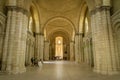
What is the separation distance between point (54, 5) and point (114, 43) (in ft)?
51.4

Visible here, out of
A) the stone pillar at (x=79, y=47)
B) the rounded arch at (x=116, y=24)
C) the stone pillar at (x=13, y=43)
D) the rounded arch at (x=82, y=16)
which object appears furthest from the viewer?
the stone pillar at (x=79, y=47)

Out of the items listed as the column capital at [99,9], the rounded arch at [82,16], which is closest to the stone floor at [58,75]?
the column capital at [99,9]

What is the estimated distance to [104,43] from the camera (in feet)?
28.0

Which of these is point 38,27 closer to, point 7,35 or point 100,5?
point 7,35

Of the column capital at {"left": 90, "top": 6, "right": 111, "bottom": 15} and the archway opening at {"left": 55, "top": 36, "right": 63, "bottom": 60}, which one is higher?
the column capital at {"left": 90, "top": 6, "right": 111, "bottom": 15}

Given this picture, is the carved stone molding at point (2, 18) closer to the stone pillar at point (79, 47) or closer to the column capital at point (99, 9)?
the column capital at point (99, 9)

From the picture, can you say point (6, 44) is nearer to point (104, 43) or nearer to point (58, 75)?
point (58, 75)

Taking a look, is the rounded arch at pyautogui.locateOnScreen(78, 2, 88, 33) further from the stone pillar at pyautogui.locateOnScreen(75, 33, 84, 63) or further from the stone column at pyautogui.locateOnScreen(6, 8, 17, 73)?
the stone column at pyautogui.locateOnScreen(6, 8, 17, 73)

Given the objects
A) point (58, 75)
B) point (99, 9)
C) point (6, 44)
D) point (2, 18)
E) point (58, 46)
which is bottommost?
point (58, 75)

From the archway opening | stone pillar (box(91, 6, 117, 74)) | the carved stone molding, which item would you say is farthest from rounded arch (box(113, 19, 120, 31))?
the archway opening

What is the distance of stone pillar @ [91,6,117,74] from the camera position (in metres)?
8.19

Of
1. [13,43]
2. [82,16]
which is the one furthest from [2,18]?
[82,16]

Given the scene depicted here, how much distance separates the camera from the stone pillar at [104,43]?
26.9ft

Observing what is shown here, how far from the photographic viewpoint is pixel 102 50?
8.62 meters
